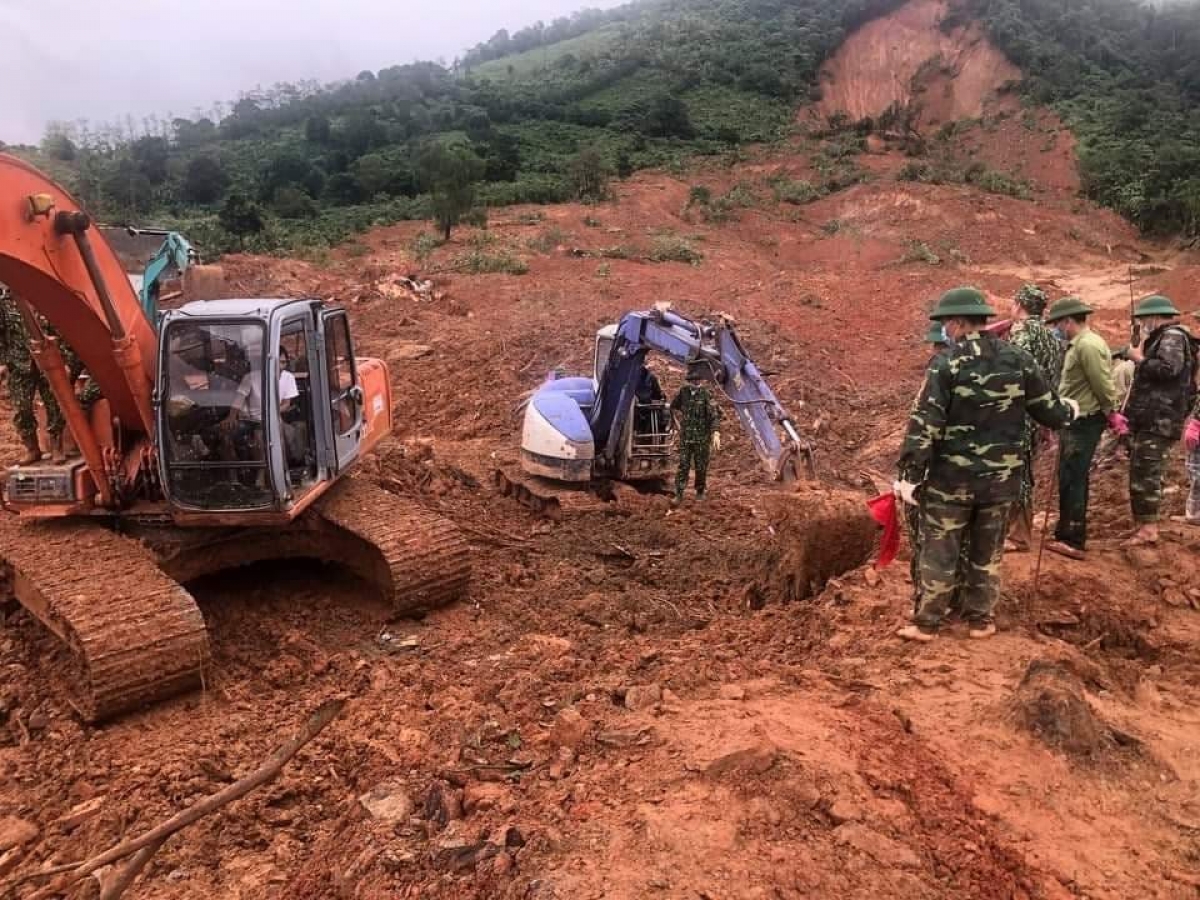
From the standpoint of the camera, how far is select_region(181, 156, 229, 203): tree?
1341 inches

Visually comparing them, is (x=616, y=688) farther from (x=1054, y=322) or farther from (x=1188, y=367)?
(x=1188, y=367)

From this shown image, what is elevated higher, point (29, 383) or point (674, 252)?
point (29, 383)

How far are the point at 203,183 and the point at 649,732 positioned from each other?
116 ft

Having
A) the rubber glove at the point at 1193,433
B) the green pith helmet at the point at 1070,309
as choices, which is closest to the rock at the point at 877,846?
the green pith helmet at the point at 1070,309

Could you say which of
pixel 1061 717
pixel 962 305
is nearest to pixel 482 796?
pixel 1061 717

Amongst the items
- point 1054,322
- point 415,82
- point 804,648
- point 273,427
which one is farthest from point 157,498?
point 415,82

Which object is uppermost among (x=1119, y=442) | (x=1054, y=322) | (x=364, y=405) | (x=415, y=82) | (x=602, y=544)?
(x=415, y=82)

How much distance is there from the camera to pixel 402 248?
24344mm

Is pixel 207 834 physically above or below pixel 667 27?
below

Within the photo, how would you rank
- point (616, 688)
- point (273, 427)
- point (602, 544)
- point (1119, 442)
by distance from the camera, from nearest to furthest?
point (616, 688)
point (273, 427)
point (602, 544)
point (1119, 442)

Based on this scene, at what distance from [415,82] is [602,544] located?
171 feet

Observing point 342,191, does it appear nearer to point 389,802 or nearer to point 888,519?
point 888,519

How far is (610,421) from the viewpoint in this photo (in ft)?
25.4

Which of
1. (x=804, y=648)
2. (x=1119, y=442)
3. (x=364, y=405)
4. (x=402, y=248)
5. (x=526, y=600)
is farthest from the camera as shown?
(x=402, y=248)
